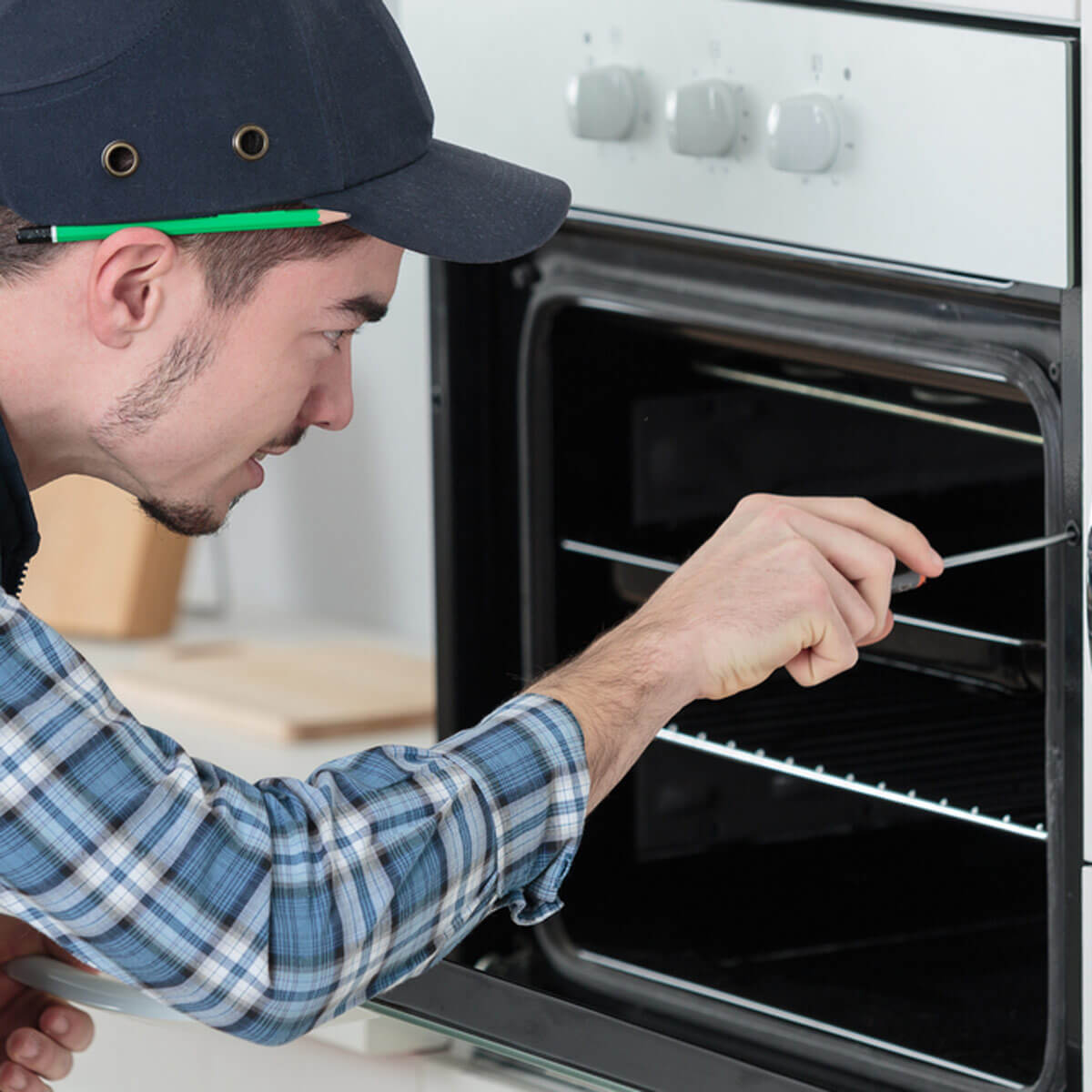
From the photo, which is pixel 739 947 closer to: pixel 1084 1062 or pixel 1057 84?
pixel 1084 1062

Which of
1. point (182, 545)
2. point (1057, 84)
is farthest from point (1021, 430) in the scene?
point (182, 545)

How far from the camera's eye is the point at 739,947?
122 cm

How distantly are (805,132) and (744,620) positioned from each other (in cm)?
26

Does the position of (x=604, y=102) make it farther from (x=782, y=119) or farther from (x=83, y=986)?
(x=83, y=986)

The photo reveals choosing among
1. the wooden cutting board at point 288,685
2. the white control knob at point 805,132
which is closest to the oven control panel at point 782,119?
the white control knob at point 805,132

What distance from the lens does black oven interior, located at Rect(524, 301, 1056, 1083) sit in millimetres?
1166

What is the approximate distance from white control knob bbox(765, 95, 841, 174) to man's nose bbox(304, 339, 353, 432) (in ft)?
0.83

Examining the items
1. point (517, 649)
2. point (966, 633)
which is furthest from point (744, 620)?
point (517, 649)

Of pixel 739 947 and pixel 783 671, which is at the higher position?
pixel 783 671

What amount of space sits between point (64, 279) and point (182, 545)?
133 cm

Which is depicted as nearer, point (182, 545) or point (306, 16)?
point (306, 16)

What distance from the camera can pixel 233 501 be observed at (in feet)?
3.12

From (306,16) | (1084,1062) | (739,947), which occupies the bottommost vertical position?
(739,947)

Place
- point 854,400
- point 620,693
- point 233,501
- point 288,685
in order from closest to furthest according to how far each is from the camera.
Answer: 1. point 620,693
2. point 233,501
3. point 854,400
4. point 288,685
